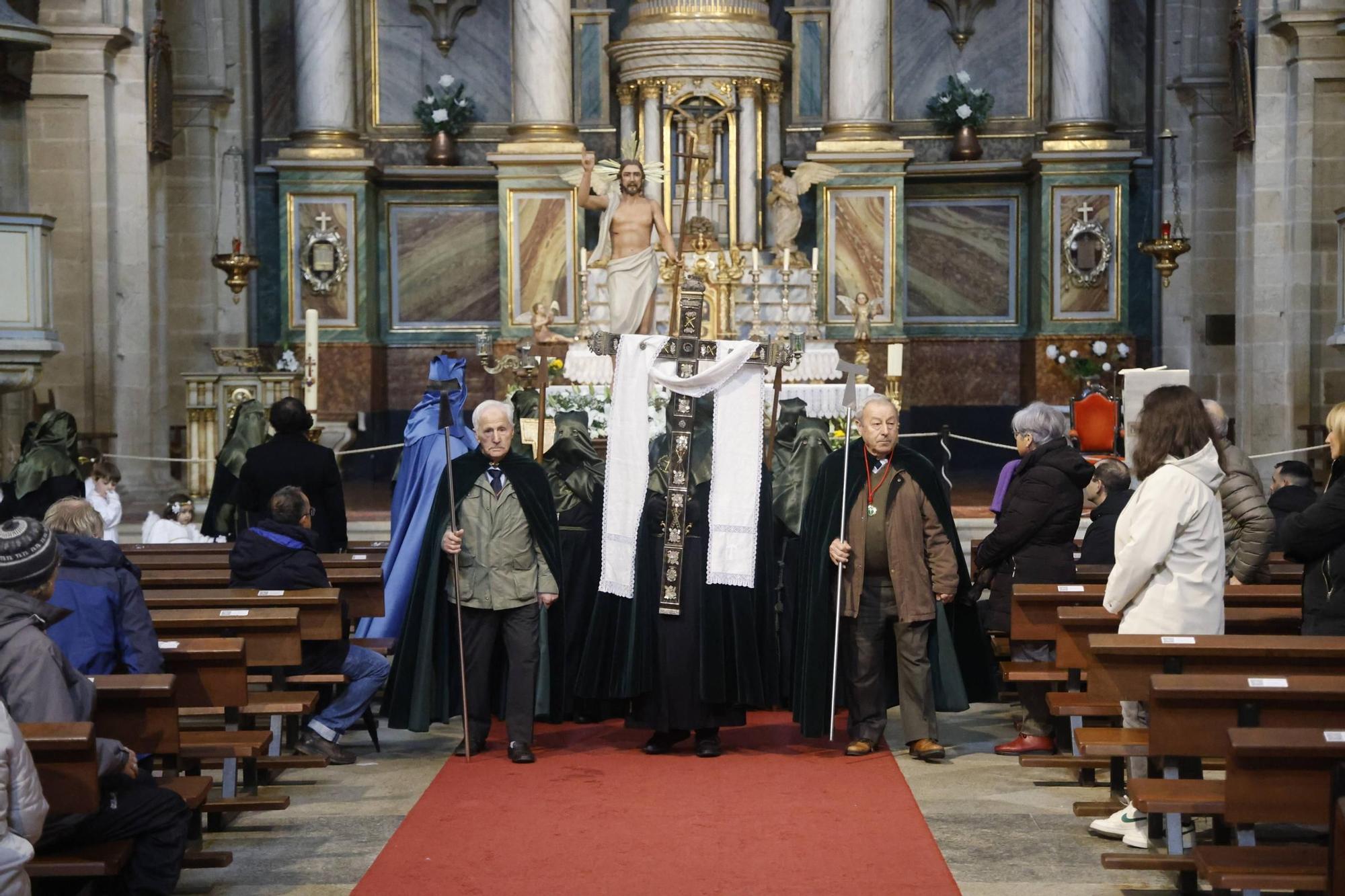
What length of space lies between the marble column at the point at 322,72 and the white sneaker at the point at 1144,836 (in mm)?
13117

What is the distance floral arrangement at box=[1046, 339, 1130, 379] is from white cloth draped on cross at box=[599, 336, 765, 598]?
9.66 m

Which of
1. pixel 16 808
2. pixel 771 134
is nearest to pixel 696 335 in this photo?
pixel 16 808

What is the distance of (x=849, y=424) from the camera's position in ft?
27.6

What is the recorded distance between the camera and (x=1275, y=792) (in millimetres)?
5125

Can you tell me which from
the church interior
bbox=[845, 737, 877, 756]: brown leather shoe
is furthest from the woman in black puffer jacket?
bbox=[845, 737, 877, 756]: brown leather shoe

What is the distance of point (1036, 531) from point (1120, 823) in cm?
178

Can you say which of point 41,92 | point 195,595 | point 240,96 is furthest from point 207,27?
point 195,595

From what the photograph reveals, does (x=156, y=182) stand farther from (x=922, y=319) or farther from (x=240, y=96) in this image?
(x=922, y=319)

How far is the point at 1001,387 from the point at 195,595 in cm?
1181

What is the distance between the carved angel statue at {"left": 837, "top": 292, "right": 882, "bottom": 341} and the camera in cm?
1638

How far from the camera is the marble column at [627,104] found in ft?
59.2

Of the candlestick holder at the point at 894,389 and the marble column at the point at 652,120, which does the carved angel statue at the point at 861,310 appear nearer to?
the candlestick holder at the point at 894,389

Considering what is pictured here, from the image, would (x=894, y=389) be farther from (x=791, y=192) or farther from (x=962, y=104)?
(x=962, y=104)

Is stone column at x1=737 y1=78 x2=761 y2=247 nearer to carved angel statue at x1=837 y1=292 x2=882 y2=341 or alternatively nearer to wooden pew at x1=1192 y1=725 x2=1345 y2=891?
carved angel statue at x1=837 y1=292 x2=882 y2=341
